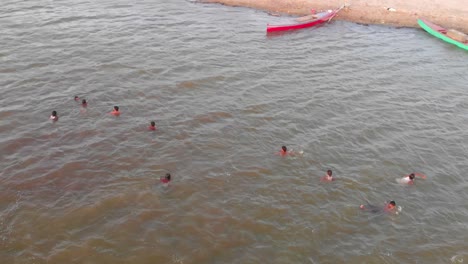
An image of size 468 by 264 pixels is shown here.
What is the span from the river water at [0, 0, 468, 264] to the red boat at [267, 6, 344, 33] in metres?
0.98

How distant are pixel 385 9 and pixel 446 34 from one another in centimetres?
787

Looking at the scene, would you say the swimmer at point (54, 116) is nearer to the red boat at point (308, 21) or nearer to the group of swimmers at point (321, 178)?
the group of swimmers at point (321, 178)

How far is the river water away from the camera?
15562 millimetres

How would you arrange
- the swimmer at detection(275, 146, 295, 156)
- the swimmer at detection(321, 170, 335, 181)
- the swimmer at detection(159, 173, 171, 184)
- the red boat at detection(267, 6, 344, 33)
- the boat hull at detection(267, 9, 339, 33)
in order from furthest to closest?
the red boat at detection(267, 6, 344, 33) < the boat hull at detection(267, 9, 339, 33) < the swimmer at detection(275, 146, 295, 156) < the swimmer at detection(321, 170, 335, 181) < the swimmer at detection(159, 173, 171, 184)

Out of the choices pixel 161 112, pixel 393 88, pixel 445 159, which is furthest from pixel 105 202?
pixel 393 88

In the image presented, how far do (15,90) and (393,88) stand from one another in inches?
979

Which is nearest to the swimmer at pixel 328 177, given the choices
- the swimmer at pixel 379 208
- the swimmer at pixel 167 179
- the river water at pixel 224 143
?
the river water at pixel 224 143

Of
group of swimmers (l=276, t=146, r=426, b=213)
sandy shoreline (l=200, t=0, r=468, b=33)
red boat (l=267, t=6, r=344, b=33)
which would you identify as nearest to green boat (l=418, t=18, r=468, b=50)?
sandy shoreline (l=200, t=0, r=468, b=33)

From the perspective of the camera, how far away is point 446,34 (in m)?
35.2

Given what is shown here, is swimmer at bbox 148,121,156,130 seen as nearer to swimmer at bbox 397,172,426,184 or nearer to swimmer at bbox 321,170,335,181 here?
swimmer at bbox 321,170,335,181

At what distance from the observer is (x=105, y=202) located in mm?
16766

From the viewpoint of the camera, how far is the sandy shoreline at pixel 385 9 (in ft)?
128

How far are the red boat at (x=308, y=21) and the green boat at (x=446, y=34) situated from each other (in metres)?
8.44

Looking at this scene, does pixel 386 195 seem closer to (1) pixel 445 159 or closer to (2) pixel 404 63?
(1) pixel 445 159
